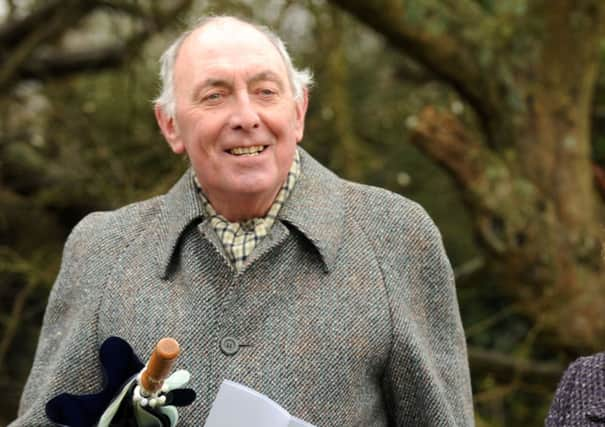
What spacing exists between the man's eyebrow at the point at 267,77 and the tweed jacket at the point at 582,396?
0.87 meters

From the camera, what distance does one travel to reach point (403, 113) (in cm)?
572

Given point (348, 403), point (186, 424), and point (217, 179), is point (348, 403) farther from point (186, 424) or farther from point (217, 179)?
point (217, 179)

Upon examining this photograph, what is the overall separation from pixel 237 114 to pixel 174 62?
293 millimetres

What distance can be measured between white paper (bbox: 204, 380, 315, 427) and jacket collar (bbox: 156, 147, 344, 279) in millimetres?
473

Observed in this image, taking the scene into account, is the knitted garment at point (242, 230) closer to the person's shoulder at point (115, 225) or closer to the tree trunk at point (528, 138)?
Answer: the person's shoulder at point (115, 225)

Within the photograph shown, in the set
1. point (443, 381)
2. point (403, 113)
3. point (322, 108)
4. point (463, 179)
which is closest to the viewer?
point (443, 381)

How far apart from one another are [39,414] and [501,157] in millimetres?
2795

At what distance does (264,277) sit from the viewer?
8.64 feet

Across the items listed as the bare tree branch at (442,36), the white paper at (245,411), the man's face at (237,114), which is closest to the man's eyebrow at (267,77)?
the man's face at (237,114)

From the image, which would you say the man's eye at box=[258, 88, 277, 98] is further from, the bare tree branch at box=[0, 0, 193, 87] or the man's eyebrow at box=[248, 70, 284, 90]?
the bare tree branch at box=[0, 0, 193, 87]

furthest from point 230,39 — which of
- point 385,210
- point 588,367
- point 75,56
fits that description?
point 75,56

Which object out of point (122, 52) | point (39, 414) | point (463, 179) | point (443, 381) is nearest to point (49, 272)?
point (122, 52)

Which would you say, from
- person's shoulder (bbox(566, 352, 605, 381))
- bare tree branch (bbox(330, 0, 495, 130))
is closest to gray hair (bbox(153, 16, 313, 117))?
person's shoulder (bbox(566, 352, 605, 381))

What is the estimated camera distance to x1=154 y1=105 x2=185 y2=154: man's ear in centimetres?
276
